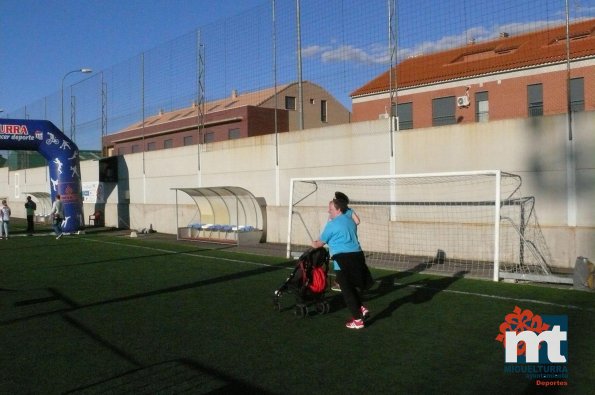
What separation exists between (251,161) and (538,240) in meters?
10.7

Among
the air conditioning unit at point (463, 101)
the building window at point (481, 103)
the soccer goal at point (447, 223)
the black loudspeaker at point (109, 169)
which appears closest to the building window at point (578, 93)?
the soccer goal at point (447, 223)

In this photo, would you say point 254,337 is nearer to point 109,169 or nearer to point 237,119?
point 109,169

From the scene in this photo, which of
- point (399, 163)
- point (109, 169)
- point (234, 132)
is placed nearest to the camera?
point (399, 163)

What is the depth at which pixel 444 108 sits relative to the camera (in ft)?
109

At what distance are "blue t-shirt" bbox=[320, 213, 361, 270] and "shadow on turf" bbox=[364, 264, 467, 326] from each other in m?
1.08

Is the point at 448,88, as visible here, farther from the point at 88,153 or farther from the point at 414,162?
the point at 88,153

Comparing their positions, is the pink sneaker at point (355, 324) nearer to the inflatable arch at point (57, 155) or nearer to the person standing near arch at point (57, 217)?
the person standing near arch at point (57, 217)

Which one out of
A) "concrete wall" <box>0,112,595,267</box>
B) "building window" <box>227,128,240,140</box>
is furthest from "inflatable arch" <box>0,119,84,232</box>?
"building window" <box>227,128,240,140</box>

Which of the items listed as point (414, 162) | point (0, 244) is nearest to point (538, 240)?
point (414, 162)

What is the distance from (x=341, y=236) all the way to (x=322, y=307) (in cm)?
142

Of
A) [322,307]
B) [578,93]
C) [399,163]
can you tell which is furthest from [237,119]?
[322,307]

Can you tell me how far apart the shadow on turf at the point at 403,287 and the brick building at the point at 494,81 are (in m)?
5.27

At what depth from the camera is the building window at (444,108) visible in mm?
32531

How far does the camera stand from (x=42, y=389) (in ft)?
16.4
